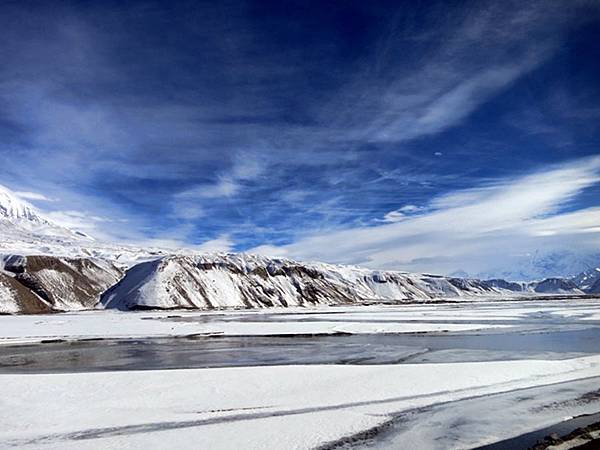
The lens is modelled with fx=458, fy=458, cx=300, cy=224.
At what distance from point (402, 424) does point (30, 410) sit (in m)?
10.9

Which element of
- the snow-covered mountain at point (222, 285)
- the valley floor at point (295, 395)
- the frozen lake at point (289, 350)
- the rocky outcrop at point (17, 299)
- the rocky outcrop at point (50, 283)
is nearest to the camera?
the valley floor at point (295, 395)

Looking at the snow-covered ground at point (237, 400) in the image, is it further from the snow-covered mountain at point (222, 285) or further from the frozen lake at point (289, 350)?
the snow-covered mountain at point (222, 285)

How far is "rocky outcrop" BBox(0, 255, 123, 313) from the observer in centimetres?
8425

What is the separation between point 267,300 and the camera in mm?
119188

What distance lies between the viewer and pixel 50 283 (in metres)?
93.6

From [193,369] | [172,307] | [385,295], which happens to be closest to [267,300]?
[172,307]

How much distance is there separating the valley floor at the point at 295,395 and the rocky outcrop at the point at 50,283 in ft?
209

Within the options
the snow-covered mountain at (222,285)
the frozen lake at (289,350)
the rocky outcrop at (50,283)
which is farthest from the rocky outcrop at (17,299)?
the frozen lake at (289,350)

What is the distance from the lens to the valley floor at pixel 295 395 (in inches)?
446

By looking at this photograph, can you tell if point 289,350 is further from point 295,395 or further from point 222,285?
point 222,285

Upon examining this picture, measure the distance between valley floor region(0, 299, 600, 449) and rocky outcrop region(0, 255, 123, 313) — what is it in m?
63.7

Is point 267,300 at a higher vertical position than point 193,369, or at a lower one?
higher

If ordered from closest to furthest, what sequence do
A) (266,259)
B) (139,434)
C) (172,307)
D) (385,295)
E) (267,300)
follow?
(139,434) < (172,307) < (267,300) < (266,259) < (385,295)

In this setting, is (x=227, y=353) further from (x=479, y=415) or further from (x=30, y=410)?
(x=479, y=415)
